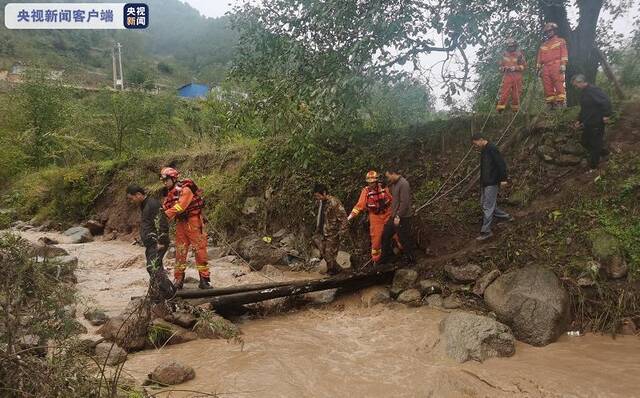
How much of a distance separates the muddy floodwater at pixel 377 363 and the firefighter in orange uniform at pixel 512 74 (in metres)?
4.57

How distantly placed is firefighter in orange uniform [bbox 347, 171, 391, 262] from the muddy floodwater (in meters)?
1.37

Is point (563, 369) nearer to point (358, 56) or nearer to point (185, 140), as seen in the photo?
point (358, 56)

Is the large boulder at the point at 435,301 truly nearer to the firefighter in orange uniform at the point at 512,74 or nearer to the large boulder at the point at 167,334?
the large boulder at the point at 167,334

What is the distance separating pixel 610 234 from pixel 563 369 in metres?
2.28

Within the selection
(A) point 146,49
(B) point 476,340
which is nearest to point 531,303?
(B) point 476,340

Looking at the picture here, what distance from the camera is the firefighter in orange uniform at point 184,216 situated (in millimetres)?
6211

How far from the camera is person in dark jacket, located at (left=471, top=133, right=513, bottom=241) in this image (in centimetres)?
639

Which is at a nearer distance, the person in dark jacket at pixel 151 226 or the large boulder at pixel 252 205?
the person in dark jacket at pixel 151 226

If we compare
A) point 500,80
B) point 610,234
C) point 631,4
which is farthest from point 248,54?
point 631,4

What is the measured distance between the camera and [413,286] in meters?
6.65

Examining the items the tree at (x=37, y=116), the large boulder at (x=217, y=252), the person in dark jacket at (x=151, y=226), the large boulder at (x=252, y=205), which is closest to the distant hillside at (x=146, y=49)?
the tree at (x=37, y=116)

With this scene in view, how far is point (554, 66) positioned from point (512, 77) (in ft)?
2.36

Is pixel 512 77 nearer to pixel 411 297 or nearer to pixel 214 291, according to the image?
pixel 411 297

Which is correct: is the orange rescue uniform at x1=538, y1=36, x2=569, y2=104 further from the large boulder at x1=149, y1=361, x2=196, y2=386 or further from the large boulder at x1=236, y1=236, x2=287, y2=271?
the large boulder at x1=149, y1=361, x2=196, y2=386
